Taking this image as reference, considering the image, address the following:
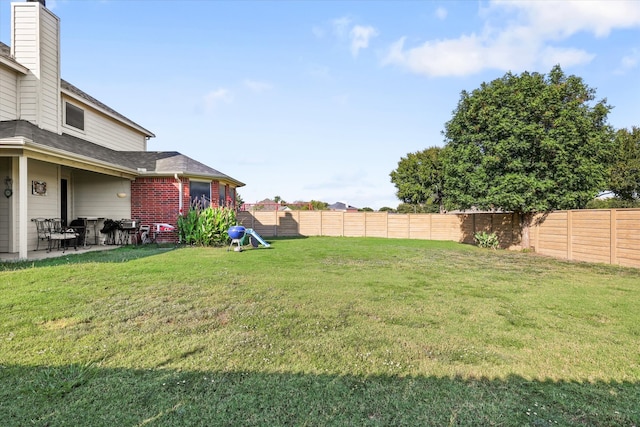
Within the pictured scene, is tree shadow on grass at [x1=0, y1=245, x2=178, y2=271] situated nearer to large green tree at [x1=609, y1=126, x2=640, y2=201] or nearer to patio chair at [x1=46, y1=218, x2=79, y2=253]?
patio chair at [x1=46, y1=218, x2=79, y2=253]

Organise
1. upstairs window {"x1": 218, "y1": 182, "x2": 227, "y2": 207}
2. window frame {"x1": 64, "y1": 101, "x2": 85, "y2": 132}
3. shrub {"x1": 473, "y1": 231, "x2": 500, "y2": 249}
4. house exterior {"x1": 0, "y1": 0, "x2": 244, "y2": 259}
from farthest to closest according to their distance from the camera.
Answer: shrub {"x1": 473, "y1": 231, "x2": 500, "y2": 249}
upstairs window {"x1": 218, "y1": 182, "x2": 227, "y2": 207}
window frame {"x1": 64, "y1": 101, "x2": 85, "y2": 132}
house exterior {"x1": 0, "y1": 0, "x2": 244, "y2": 259}

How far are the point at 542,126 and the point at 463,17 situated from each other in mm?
5504

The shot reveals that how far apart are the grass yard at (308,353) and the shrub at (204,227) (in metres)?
5.68

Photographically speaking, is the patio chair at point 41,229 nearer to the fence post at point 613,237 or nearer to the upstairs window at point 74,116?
the upstairs window at point 74,116

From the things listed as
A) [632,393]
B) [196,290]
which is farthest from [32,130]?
[632,393]

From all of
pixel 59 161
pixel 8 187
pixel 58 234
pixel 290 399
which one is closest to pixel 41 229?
pixel 58 234

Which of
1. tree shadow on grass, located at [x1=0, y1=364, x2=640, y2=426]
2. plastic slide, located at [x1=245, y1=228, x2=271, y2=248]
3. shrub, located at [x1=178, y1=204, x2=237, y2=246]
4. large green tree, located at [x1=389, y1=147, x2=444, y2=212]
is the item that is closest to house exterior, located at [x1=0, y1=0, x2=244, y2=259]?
shrub, located at [x1=178, y1=204, x2=237, y2=246]

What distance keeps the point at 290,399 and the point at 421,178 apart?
32.5m

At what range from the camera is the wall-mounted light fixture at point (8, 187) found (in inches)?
349

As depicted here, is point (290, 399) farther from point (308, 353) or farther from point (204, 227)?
point (204, 227)

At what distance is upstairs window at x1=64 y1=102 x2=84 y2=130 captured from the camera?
37.2ft

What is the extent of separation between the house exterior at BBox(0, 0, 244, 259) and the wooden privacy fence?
6.56 meters

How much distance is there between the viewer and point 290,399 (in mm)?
2248

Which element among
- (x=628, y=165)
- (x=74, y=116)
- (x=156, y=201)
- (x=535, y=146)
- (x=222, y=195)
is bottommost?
(x=156, y=201)
